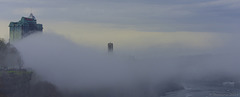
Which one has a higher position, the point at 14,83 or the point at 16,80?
the point at 16,80

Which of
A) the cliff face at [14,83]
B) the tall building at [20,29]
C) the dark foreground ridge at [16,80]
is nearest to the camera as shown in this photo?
the cliff face at [14,83]

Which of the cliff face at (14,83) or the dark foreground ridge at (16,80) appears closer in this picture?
the cliff face at (14,83)

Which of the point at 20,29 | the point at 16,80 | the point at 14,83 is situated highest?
the point at 20,29

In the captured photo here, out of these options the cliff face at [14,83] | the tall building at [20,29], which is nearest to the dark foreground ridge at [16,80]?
the cliff face at [14,83]

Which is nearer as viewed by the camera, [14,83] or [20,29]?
[14,83]

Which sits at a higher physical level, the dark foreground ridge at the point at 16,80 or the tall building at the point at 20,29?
the tall building at the point at 20,29

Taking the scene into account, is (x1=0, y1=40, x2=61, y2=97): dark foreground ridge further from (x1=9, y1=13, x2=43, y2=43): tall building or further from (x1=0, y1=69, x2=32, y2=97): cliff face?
(x1=9, y1=13, x2=43, y2=43): tall building

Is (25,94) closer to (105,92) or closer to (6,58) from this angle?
(6,58)

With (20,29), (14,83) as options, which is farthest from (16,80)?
(20,29)

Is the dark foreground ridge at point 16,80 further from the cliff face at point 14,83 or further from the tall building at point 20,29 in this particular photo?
the tall building at point 20,29

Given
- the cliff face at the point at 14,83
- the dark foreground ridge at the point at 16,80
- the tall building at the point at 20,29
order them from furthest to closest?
the tall building at the point at 20,29
the dark foreground ridge at the point at 16,80
the cliff face at the point at 14,83

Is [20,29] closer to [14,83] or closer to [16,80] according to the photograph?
[16,80]

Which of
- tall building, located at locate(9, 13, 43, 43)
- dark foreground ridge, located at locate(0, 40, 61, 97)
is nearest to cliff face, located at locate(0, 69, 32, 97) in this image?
dark foreground ridge, located at locate(0, 40, 61, 97)
